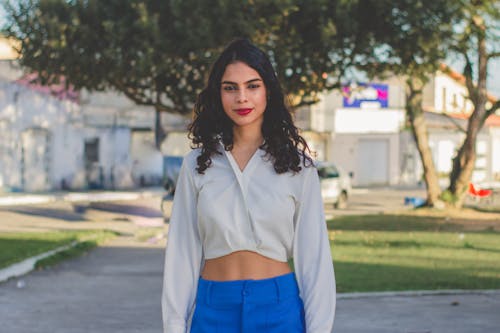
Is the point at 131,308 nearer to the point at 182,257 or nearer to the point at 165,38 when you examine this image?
the point at 182,257

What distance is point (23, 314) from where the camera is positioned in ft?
32.5

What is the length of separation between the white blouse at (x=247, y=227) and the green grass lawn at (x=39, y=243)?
1027cm

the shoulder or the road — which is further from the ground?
the shoulder

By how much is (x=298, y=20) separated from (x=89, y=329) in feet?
44.9

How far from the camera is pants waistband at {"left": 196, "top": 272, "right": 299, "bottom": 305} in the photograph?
11.6 ft

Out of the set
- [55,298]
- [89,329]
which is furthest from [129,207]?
[89,329]

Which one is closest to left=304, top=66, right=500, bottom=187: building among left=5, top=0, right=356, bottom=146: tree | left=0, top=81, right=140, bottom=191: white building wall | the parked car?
left=0, top=81, right=140, bottom=191: white building wall

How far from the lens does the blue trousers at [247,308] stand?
353cm

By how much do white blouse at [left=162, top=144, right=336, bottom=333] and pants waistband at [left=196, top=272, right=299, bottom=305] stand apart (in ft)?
0.36

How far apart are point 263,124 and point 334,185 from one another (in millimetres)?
28815

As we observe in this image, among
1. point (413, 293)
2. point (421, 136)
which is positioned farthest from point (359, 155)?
point (413, 293)

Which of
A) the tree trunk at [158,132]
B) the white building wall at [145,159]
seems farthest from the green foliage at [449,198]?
the white building wall at [145,159]

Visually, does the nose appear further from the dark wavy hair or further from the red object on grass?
the red object on grass

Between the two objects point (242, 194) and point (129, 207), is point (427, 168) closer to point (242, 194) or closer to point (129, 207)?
point (129, 207)
